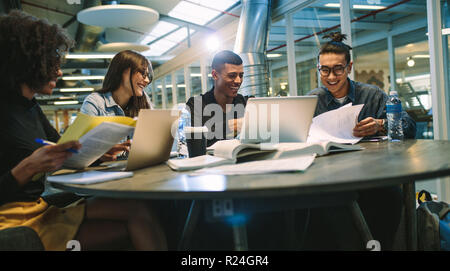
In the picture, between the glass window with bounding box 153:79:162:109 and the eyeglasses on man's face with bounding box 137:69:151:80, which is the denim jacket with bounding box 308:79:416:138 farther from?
the glass window with bounding box 153:79:162:109

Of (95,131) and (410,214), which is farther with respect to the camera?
(410,214)

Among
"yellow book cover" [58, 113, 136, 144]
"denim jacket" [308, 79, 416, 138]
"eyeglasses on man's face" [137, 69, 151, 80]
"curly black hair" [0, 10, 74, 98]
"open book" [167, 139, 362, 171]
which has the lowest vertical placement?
"open book" [167, 139, 362, 171]

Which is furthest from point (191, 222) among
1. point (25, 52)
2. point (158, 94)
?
point (158, 94)

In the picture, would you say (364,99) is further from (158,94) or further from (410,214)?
(158,94)

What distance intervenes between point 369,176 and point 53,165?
843 millimetres

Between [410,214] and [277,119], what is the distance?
66 cm

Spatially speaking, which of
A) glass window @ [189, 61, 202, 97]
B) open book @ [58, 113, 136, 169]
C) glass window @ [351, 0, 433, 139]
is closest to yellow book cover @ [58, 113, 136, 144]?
open book @ [58, 113, 136, 169]

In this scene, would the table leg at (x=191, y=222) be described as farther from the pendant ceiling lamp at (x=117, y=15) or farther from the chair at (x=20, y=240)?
the pendant ceiling lamp at (x=117, y=15)

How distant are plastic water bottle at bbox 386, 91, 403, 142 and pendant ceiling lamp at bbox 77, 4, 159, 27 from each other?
3304 mm

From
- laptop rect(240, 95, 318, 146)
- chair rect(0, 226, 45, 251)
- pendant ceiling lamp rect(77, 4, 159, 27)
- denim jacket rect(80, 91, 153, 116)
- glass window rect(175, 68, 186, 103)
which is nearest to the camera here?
chair rect(0, 226, 45, 251)

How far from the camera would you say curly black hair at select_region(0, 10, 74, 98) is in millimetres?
1050

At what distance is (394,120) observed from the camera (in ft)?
5.09

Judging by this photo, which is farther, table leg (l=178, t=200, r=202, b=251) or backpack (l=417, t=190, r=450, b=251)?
backpack (l=417, t=190, r=450, b=251)
